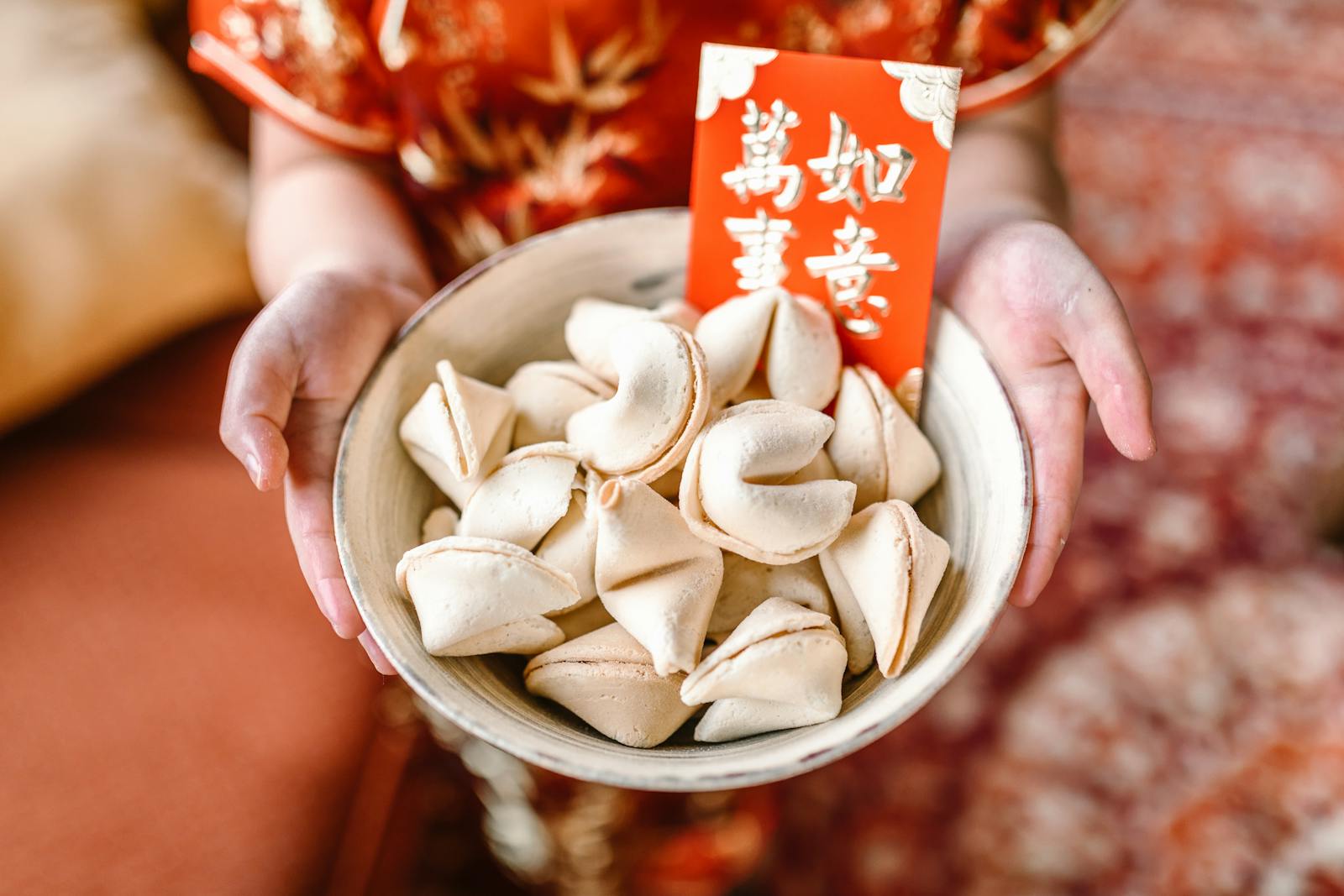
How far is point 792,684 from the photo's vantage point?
1.54ft

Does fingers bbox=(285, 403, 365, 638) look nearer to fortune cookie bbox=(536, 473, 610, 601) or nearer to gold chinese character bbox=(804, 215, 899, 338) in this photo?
fortune cookie bbox=(536, 473, 610, 601)

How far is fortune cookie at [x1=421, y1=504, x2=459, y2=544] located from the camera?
22.2 inches

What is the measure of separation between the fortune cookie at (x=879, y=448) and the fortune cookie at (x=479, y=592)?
0.19 m

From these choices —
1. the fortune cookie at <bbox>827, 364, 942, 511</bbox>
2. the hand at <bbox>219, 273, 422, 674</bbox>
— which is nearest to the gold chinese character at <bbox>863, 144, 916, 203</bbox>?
the fortune cookie at <bbox>827, 364, 942, 511</bbox>

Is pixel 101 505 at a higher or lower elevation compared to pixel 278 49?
lower

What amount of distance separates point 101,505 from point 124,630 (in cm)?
15

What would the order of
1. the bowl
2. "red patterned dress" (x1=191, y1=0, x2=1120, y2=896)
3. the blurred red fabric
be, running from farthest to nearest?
the blurred red fabric, "red patterned dress" (x1=191, y1=0, x2=1120, y2=896), the bowl

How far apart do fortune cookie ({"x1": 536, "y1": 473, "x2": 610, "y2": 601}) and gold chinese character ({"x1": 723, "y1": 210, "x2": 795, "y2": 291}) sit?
→ 0.59 feet

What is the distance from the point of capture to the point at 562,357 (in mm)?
678

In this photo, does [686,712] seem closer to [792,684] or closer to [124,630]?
[792,684]

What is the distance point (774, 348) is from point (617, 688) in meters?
0.23

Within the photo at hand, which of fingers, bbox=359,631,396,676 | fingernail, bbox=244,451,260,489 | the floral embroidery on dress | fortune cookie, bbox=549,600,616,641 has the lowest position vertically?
→ fortune cookie, bbox=549,600,616,641

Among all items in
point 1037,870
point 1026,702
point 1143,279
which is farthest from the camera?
point 1143,279

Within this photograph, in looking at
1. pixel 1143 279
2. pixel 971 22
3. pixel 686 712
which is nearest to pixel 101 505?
pixel 686 712
